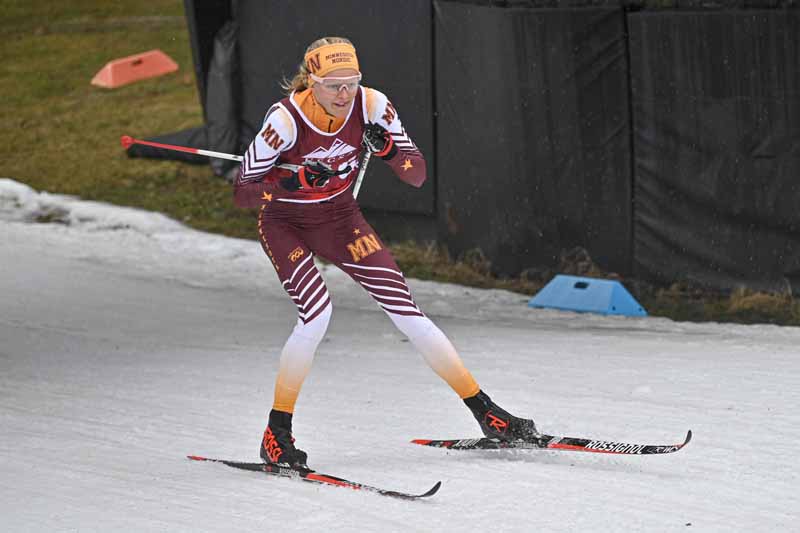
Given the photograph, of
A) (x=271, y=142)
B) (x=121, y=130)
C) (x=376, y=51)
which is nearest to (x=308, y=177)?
(x=271, y=142)

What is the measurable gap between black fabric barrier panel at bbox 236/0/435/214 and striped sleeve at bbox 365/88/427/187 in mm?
5911

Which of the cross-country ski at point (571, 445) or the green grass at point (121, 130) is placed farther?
the green grass at point (121, 130)

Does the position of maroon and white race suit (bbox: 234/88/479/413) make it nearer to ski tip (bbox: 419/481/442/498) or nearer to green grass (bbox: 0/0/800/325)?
ski tip (bbox: 419/481/442/498)

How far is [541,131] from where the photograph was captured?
10508mm

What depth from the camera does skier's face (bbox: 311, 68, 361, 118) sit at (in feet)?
17.9

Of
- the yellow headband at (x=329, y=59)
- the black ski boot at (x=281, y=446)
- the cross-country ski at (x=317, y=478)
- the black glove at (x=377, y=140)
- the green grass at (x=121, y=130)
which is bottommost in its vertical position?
the green grass at (x=121, y=130)

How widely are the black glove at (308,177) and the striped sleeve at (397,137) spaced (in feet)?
1.09

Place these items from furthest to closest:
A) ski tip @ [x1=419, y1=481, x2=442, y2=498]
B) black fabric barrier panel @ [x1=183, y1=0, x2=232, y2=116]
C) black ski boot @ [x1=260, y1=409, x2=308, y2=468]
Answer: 1. black fabric barrier panel @ [x1=183, y1=0, x2=232, y2=116]
2. black ski boot @ [x1=260, y1=409, x2=308, y2=468]
3. ski tip @ [x1=419, y1=481, x2=442, y2=498]

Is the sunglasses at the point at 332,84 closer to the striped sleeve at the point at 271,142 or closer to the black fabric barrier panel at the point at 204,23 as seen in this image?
the striped sleeve at the point at 271,142

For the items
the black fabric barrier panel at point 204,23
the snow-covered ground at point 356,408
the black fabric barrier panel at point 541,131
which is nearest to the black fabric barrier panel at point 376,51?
the black fabric barrier panel at point 541,131

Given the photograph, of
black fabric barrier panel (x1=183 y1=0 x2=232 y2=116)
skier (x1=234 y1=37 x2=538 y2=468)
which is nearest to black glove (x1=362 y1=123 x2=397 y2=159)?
skier (x1=234 y1=37 x2=538 y2=468)

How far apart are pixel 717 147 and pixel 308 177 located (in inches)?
207

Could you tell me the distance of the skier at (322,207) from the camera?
5.48m

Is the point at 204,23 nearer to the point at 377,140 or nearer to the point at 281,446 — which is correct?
the point at 377,140
